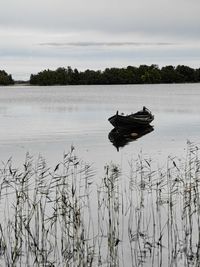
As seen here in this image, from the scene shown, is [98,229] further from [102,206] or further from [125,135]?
[125,135]

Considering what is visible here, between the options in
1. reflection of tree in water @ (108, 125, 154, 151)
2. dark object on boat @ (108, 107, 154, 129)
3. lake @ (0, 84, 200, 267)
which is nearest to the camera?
lake @ (0, 84, 200, 267)

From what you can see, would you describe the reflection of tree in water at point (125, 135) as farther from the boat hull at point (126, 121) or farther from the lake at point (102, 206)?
the lake at point (102, 206)

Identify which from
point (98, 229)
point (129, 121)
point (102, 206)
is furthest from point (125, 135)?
point (98, 229)

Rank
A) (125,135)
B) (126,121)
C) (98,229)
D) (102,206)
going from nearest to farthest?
(98,229), (102,206), (126,121), (125,135)

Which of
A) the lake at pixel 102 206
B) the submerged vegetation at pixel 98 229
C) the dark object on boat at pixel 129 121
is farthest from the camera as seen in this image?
the dark object on boat at pixel 129 121

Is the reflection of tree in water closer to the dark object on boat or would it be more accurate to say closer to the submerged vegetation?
the dark object on boat

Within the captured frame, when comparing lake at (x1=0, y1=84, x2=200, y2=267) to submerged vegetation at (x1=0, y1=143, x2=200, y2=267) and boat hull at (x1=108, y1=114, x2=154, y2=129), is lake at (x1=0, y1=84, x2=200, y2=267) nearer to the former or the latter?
submerged vegetation at (x1=0, y1=143, x2=200, y2=267)

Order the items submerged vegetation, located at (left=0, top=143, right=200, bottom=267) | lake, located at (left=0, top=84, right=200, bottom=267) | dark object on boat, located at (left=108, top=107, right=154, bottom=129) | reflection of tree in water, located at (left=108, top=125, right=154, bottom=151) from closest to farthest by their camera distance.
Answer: submerged vegetation, located at (left=0, top=143, right=200, bottom=267), lake, located at (left=0, top=84, right=200, bottom=267), reflection of tree in water, located at (left=108, top=125, right=154, bottom=151), dark object on boat, located at (left=108, top=107, right=154, bottom=129)

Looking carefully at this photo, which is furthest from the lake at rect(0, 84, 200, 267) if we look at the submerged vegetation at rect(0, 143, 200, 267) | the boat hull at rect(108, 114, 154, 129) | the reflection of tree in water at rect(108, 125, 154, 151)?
the boat hull at rect(108, 114, 154, 129)

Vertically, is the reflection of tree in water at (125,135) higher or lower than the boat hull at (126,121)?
lower

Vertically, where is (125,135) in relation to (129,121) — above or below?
below

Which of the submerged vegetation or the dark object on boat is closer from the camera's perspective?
the submerged vegetation

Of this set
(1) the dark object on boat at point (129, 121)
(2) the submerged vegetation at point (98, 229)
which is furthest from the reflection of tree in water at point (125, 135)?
(2) the submerged vegetation at point (98, 229)

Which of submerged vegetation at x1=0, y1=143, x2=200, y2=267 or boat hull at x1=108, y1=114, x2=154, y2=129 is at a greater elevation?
boat hull at x1=108, y1=114, x2=154, y2=129
